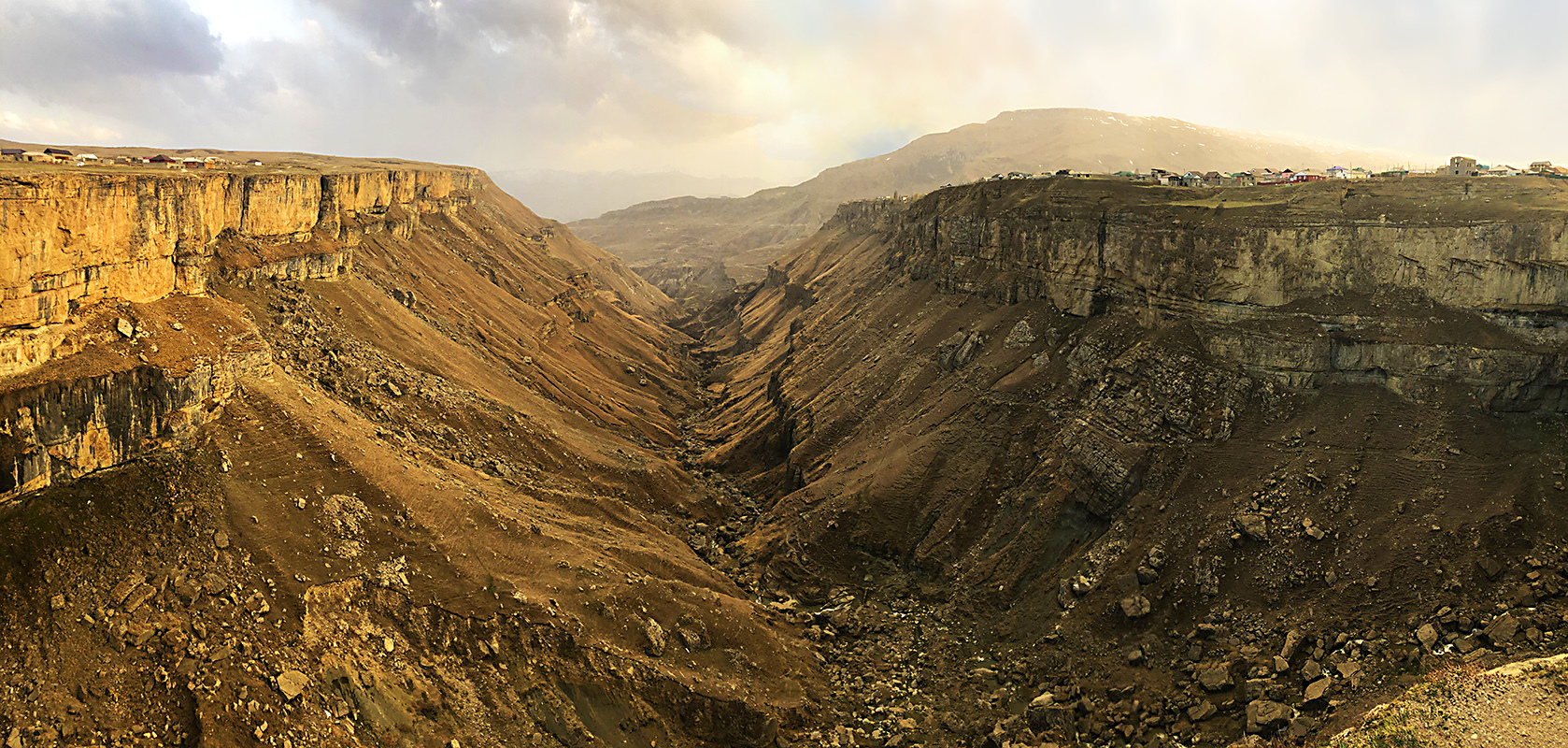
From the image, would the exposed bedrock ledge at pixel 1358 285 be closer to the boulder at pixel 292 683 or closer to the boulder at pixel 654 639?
the boulder at pixel 654 639

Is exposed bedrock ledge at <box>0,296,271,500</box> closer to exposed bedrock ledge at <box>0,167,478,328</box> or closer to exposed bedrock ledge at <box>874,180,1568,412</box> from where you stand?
exposed bedrock ledge at <box>0,167,478,328</box>

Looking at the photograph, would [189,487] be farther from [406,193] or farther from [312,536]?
[406,193]

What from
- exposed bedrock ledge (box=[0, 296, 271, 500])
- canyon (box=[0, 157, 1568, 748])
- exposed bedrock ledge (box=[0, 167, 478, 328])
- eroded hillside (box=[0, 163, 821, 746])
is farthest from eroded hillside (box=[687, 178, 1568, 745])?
exposed bedrock ledge (box=[0, 167, 478, 328])

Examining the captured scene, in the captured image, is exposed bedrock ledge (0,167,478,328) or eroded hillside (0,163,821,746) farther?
exposed bedrock ledge (0,167,478,328)

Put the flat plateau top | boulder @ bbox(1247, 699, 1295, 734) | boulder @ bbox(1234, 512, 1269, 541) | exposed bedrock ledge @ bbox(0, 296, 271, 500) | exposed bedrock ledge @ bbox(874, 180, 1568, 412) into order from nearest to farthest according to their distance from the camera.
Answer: boulder @ bbox(1247, 699, 1295, 734), exposed bedrock ledge @ bbox(0, 296, 271, 500), boulder @ bbox(1234, 512, 1269, 541), exposed bedrock ledge @ bbox(874, 180, 1568, 412), the flat plateau top

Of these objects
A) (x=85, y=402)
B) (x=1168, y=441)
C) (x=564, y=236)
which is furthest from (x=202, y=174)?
(x=564, y=236)
